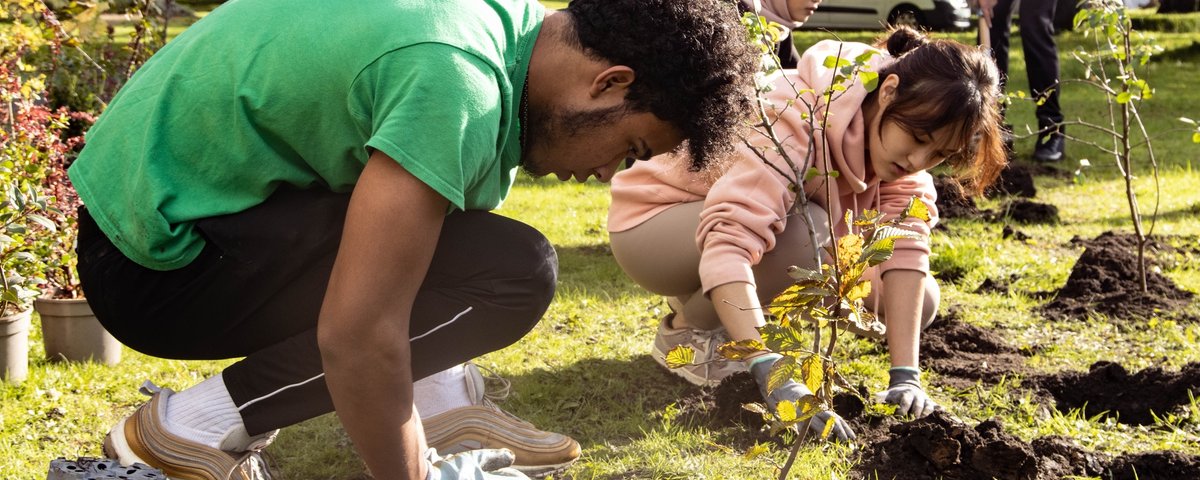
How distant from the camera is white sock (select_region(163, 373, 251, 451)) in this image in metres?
2.26

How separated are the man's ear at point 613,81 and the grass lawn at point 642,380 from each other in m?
0.91

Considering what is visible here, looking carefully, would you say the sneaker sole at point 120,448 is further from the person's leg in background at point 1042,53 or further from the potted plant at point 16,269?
the person's leg in background at point 1042,53

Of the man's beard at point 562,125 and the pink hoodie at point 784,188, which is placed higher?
the man's beard at point 562,125

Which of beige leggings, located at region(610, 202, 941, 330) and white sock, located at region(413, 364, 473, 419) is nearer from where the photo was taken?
white sock, located at region(413, 364, 473, 419)

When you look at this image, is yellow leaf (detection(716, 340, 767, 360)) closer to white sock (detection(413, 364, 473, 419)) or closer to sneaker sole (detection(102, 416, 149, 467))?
white sock (detection(413, 364, 473, 419))

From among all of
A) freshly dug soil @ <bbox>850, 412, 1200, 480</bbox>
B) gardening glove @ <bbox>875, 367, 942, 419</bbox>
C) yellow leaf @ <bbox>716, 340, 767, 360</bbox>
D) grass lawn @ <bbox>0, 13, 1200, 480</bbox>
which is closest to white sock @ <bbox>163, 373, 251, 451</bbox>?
grass lawn @ <bbox>0, 13, 1200, 480</bbox>

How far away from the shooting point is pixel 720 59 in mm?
1917

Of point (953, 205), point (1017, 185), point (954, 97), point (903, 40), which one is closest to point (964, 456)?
point (954, 97)

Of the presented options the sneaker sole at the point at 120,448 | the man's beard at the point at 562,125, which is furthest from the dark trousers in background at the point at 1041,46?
the sneaker sole at the point at 120,448

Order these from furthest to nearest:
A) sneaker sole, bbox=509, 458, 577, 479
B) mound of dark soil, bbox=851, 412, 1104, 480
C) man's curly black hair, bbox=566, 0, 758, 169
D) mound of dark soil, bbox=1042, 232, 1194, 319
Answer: mound of dark soil, bbox=1042, 232, 1194, 319 < sneaker sole, bbox=509, 458, 577, 479 < mound of dark soil, bbox=851, 412, 1104, 480 < man's curly black hair, bbox=566, 0, 758, 169

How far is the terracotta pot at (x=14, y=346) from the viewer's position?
3092 mm

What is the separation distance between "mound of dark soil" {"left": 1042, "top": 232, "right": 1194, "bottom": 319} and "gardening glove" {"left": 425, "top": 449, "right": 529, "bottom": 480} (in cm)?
225

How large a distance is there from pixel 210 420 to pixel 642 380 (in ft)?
4.53

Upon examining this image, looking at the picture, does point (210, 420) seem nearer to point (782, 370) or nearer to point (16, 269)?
point (782, 370)
